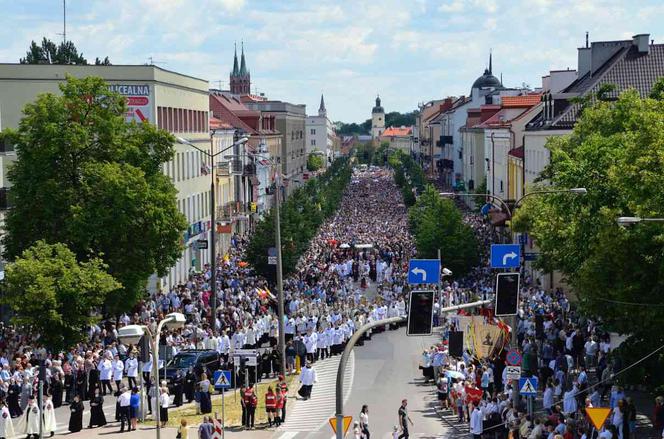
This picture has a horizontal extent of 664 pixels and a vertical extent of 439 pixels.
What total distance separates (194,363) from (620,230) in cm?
1367

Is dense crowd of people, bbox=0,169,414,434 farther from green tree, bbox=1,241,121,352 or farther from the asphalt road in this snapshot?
the asphalt road

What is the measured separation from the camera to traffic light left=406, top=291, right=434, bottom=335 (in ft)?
61.2

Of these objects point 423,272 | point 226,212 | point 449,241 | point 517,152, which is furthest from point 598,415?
point 226,212

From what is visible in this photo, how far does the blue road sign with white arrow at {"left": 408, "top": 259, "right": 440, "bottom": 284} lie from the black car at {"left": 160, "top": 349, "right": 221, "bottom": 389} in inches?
386

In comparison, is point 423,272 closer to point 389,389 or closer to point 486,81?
point 389,389

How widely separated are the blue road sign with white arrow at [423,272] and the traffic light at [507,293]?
2.70 metres

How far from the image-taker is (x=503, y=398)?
2994 centimetres

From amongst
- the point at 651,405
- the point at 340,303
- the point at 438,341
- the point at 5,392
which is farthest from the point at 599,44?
the point at 5,392

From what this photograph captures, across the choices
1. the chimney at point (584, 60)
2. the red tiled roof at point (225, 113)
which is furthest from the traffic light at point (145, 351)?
the red tiled roof at point (225, 113)

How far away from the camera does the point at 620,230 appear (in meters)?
28.5

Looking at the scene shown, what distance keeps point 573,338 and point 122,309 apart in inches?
599

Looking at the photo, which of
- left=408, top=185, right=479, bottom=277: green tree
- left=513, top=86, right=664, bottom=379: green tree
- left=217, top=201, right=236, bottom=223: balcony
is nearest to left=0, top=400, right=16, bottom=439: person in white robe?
left=513, top=86, right=664, bottom=379: green tree

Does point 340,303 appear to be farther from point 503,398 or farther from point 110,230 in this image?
point 503,398

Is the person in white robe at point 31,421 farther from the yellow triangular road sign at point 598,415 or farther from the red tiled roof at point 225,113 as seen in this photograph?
the red tiled roof at point 225,113
